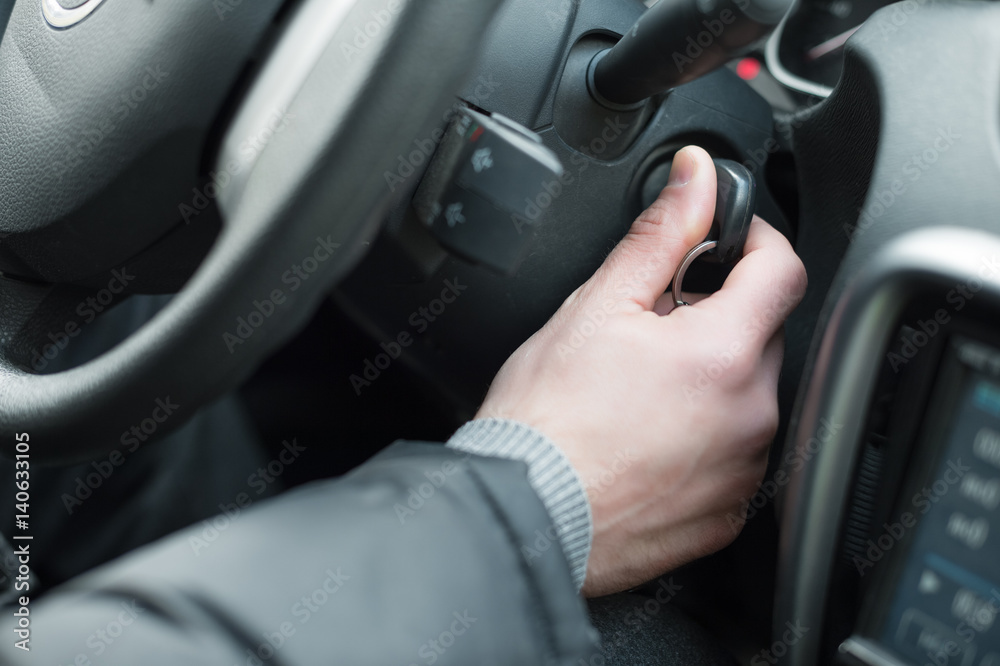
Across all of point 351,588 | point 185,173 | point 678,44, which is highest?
point 678,44

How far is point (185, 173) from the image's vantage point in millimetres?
536

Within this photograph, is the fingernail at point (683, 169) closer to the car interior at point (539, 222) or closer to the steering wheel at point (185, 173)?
the car interior at point (539, 222)

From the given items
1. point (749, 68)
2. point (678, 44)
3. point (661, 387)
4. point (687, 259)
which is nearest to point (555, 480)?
point (661, 387)

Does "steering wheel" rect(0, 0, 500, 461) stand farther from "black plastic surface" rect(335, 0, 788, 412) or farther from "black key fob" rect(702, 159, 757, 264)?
"black key fob" rect(702, 159, 757, 264)

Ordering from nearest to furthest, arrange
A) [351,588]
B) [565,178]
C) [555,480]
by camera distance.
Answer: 1. [351,588]
2. [555,480]
3. [565,178]

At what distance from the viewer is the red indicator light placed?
0.96 meters

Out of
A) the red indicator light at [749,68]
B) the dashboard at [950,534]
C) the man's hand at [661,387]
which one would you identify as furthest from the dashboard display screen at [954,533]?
the red indicator light at [749,68]

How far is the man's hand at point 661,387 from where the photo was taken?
0.52 metres

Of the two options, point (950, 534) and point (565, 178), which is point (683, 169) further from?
point (950, 534)

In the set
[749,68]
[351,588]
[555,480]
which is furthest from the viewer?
[749,68]

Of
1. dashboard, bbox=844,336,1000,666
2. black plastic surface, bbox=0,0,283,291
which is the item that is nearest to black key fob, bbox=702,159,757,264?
dashboard, bbox=844,336,1000,666

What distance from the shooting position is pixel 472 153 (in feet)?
1.46

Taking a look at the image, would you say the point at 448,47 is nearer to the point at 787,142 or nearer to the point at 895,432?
the point at 895,432

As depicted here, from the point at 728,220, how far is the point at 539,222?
151 mm
